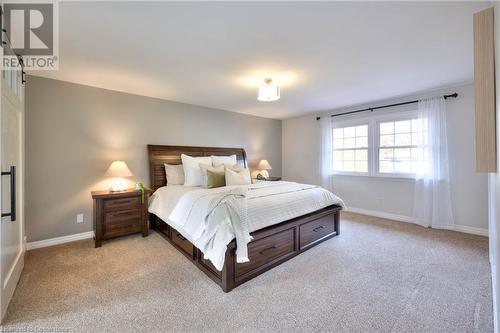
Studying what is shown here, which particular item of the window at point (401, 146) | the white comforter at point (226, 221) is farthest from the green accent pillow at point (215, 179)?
the window at point (401, 146)

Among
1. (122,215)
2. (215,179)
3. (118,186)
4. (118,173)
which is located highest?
(118,173)

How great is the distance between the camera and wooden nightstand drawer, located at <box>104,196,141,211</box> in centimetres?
303

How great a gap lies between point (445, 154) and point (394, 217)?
4.60ft

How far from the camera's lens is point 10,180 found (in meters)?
1.80

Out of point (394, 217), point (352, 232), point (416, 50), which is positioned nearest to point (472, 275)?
point (352, 232)

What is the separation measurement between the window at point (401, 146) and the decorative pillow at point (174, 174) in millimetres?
3885

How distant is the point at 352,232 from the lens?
Result: 3.46 m

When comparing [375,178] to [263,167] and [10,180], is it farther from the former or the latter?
[10,180]

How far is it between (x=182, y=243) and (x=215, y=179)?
3.31 feet

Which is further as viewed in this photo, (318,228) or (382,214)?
(382,214)

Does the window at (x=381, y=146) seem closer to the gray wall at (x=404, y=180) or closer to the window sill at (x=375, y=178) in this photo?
the window sill at (x=375, y=178)

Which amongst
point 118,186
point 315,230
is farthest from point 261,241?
point 118,186

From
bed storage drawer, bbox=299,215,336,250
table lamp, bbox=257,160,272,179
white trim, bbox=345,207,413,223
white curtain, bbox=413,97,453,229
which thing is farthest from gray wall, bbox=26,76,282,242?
white curtain, bbox=413,97,453,229

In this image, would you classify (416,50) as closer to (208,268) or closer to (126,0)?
(126,0)
